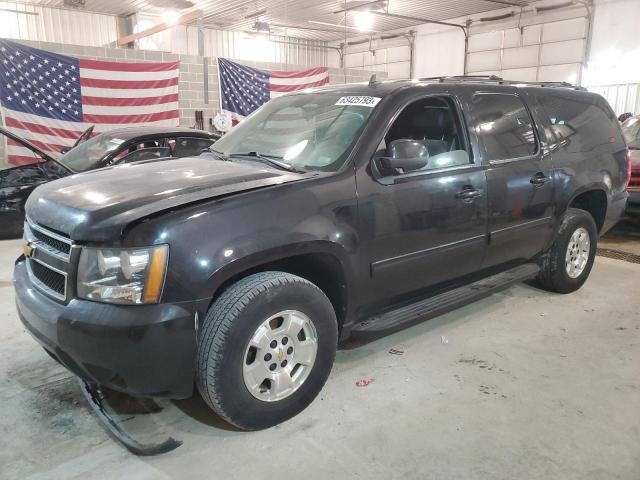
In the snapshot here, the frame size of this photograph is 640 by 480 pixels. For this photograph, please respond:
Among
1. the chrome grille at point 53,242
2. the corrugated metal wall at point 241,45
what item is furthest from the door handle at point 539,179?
the corrugated metal wall at point 241,45

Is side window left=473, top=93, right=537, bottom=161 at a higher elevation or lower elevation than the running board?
higher

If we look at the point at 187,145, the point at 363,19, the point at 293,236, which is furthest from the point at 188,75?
the point at 363,19

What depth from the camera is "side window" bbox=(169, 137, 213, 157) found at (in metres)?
6.29

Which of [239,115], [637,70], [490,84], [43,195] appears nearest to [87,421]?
[43,195]

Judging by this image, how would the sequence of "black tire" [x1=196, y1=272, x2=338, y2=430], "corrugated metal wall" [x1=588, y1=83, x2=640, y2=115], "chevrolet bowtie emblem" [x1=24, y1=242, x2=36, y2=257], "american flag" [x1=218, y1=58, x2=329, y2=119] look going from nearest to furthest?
"black tire" [x1=196, y1=272, x2=338, y2=430] < "chevrolet bowtie emblem" [x1=24, y1=242, x2=36, y2=257] < "american flag" [x1=218, y1=58, x2=329, y2=119] < "corrugated metal wall" [x1=588, y1=83, x2=640, y2=115]

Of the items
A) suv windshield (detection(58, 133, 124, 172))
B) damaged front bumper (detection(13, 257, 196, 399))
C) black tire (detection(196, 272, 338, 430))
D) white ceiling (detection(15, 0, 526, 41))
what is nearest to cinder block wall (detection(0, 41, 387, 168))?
suv windshield (detection(58, 133, 124, 172))

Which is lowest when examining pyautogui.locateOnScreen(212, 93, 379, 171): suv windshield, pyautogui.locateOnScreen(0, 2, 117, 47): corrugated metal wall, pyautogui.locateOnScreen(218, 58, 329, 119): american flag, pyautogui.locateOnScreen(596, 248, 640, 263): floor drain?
pyautogui.locateOnScreen(596, 248, 640, 263): floor drain

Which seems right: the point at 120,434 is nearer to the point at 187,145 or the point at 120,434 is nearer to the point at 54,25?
the point at 187,145

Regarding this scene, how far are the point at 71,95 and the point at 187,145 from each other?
157 inches

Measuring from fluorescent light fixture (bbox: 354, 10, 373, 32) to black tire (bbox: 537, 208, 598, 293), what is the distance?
1306 cm

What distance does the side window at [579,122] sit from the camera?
13.1 ft

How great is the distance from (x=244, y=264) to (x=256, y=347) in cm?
41

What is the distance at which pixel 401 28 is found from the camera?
20406 mm

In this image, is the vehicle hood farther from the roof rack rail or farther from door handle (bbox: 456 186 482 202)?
the roof rack rail
